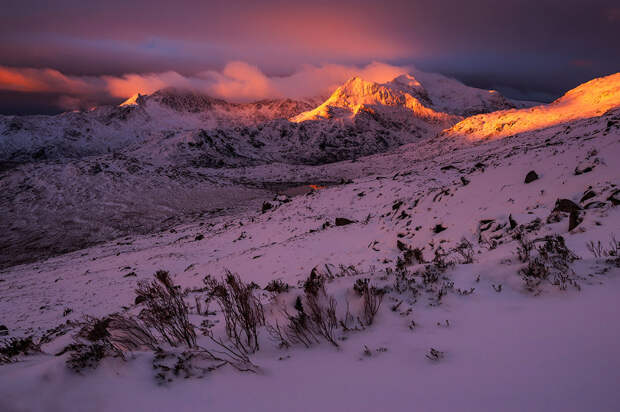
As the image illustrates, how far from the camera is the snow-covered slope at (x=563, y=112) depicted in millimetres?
50625

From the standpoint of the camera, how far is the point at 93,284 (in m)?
14.6

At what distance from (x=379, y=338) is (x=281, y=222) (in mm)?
18767

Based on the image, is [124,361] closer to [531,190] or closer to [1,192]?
[531,190]

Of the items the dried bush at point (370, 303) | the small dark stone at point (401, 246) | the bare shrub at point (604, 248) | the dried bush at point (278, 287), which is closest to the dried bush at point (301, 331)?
the dried bush at point (370, 303)

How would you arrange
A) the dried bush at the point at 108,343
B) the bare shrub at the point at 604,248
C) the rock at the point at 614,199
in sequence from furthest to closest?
the rock at the point at 614,199 → the bare shrub at the point at 604,248 → the dried bush at the point at 108,343

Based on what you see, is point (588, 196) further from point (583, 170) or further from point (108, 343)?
point (108, 343)

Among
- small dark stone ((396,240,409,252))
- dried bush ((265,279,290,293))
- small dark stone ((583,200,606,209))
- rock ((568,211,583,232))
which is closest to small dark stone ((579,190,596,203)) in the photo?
small dark stone ((583,200,606,209))

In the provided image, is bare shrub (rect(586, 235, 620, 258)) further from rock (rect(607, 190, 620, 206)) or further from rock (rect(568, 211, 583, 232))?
rock (rect(607, 190, 620, 206))

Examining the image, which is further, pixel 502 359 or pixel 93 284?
pixel 93 284

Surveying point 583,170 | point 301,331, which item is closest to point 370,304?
point 301,331

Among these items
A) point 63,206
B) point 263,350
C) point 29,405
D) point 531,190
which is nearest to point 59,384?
point 29,405

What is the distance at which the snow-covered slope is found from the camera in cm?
5062

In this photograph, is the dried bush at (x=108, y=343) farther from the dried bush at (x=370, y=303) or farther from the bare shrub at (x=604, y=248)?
the bare shrub at (x=604, y=248)

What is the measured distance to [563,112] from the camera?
54.8m
